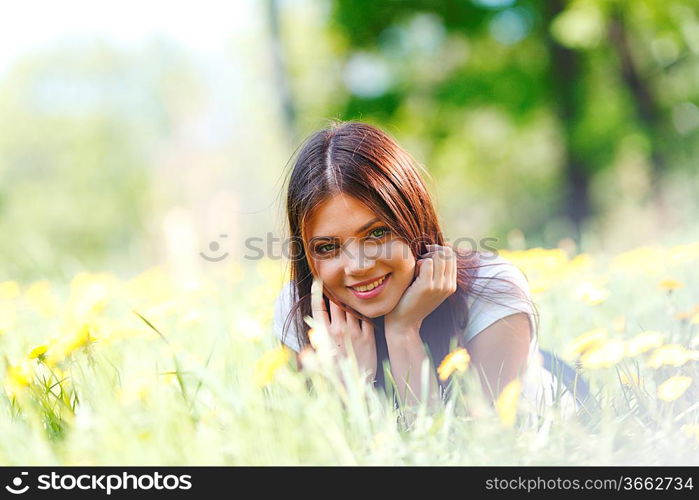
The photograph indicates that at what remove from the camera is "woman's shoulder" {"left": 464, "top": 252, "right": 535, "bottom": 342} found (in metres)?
1.84

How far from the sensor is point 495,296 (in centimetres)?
189

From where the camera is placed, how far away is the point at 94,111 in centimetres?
2280

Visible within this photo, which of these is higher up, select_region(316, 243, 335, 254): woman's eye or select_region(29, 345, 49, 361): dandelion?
select_region(316, 243, 335, 254): woman's eye

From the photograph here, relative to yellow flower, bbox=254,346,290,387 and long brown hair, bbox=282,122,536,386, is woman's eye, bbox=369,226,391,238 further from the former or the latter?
yellow flower, bbox=254,346,290,387

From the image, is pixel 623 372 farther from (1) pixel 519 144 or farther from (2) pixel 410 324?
(1) pixel 519 144

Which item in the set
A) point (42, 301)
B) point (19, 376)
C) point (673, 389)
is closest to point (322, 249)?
point (19, 376)

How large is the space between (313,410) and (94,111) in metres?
23.3

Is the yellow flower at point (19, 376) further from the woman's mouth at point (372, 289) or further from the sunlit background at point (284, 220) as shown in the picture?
the woman's mouth at point (372, 289)

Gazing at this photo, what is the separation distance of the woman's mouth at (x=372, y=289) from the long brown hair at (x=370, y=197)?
8cm

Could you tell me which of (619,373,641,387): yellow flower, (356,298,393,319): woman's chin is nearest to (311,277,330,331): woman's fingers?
(356,298,393,319): woman's chin

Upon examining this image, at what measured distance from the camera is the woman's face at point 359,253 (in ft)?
5.82

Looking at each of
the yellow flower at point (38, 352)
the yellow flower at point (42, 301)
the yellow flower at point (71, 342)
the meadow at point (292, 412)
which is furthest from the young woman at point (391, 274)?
the yellow flower at point (42, 301)

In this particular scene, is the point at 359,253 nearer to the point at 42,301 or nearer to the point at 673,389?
the point at 673,389

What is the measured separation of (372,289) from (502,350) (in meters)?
0.35
